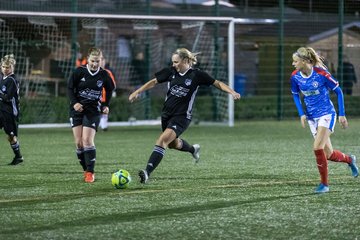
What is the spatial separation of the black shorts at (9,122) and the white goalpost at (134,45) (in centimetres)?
754

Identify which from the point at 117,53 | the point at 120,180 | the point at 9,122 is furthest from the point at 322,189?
the point at 117,53

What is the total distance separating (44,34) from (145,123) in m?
3.48

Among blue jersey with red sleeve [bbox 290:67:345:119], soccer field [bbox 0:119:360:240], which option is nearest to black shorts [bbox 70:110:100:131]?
soccer field [bbox 0:119:360:240]

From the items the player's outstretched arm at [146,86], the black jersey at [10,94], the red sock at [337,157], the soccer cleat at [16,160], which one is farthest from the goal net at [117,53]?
the red sock at [337,157]

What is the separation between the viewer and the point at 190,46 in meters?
27.1

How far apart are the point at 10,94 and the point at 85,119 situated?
9.53 feet

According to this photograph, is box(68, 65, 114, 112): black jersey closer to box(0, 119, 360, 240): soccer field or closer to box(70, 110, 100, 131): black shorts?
box(70, 110, 100, 131): black shorts

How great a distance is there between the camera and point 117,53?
90.9 feet

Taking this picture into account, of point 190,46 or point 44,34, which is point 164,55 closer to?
point 190,46

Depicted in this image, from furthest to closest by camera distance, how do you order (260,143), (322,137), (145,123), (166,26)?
(166,26)
(145,123)
(260,143)
(322,137)

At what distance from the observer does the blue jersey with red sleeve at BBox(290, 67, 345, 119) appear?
11312 millimetres

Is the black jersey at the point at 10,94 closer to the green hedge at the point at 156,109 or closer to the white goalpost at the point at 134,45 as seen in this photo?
the white goalpost at the point at 134,45

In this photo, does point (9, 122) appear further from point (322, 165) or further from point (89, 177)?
point (322, 165)

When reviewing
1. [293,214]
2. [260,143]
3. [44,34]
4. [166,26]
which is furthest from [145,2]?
[293,214]
